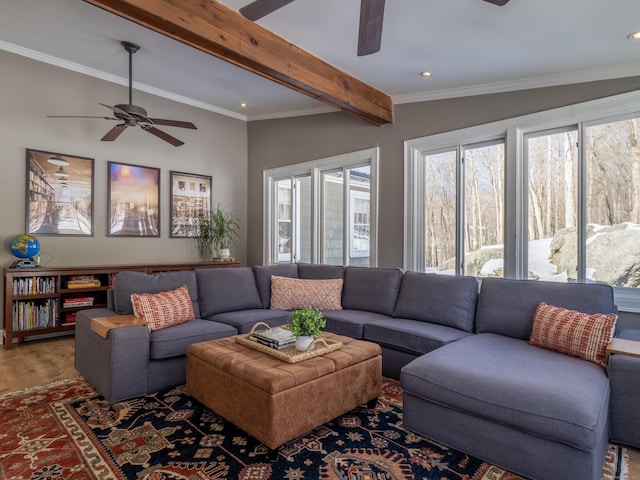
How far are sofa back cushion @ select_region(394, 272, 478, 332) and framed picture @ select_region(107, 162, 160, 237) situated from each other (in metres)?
3.83

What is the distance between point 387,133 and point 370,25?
8.69ft

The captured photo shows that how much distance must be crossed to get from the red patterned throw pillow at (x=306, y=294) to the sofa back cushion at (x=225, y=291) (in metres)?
0.24

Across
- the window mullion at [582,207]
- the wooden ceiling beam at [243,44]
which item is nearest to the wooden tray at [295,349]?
the wooden ceiling beam at [243,44]

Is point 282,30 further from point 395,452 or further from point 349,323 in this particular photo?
point 395,452

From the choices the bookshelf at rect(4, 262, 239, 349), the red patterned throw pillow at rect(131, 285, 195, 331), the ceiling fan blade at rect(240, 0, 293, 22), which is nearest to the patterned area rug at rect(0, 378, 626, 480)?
the red patterned throw pillow at rect(131, 285, 195, 331)

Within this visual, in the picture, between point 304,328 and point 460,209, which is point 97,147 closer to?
point 304,328

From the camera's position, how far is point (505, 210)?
373 centimetres

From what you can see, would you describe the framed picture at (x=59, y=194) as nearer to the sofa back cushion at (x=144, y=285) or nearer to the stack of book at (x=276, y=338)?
the sofa back cushion at (x=144, y=285)

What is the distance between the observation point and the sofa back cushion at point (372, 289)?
3.81 m

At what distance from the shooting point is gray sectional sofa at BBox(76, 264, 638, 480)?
1792 millimetres

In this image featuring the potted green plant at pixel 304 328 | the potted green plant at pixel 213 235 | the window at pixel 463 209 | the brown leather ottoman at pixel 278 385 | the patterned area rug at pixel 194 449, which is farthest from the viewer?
the potted green plant at pixel 213 235

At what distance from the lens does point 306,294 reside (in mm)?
4055

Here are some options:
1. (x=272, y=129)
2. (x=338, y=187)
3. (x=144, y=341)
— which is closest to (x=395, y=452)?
(x=144, y=341)

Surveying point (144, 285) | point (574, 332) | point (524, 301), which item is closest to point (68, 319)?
point (144, 285)
